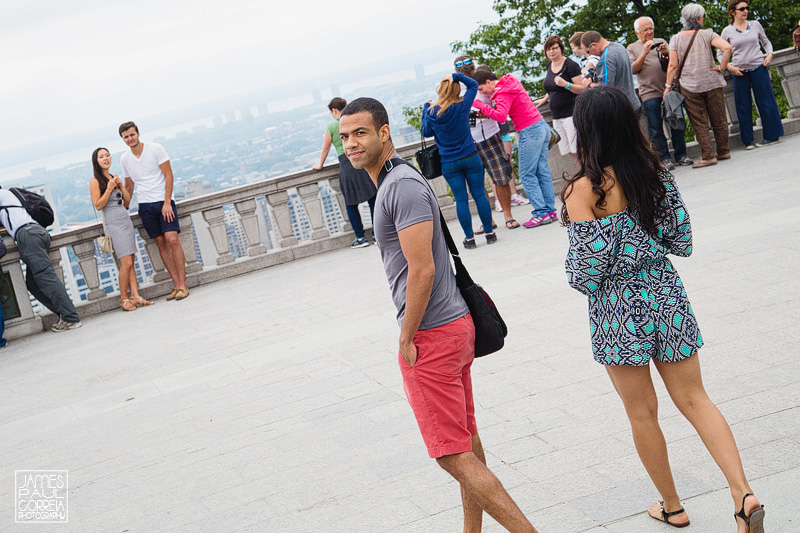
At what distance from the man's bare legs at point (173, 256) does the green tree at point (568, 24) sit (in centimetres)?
1671

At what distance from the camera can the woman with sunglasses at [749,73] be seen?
38.2 feet

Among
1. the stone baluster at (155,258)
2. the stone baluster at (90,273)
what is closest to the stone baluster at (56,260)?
the stone baluster at (90,273)

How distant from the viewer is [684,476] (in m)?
3.86

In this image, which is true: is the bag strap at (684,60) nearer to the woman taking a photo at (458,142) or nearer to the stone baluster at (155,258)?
the woman taking a photo at (458,142)

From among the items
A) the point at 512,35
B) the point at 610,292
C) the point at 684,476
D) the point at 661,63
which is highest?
the point at 512,35

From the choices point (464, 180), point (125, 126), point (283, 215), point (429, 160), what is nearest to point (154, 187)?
point (125, 126)

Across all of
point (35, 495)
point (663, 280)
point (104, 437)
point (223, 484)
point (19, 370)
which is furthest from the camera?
point (19, 370)

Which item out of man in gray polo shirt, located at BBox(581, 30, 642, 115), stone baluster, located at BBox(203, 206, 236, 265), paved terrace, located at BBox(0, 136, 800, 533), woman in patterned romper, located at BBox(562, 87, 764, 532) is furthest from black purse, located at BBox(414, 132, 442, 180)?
woman in patterned romper, located at BBox(562, 87, 764, 532)

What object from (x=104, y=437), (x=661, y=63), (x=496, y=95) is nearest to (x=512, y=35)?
(x=661, y=63)

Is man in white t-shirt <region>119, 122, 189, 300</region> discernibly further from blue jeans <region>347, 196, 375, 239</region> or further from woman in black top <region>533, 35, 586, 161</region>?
woman in black top <region>533, 35, 586, 161</region>

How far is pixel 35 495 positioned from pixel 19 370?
3.78 metres

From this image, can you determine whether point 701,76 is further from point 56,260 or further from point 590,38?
point 56,260

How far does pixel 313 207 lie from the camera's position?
11.7 meters

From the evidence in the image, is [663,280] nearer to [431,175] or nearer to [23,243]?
[431,175]
